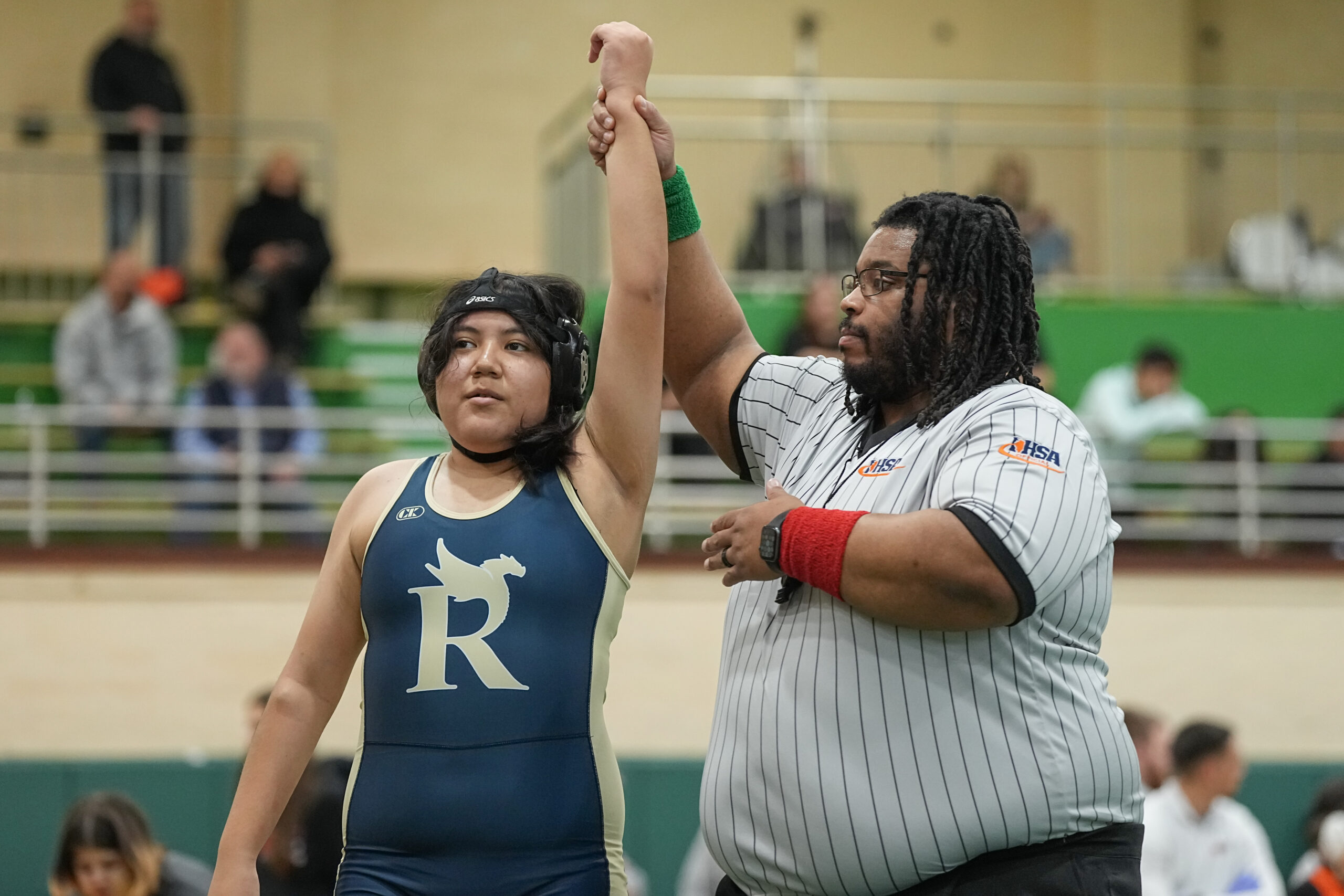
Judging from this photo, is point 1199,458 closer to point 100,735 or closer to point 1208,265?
point 1208,265

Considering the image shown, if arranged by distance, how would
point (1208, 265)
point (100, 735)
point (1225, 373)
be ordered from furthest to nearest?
point (1208, 265) → point (1225, 373) → point (100, 735)

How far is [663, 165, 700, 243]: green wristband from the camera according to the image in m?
3.40

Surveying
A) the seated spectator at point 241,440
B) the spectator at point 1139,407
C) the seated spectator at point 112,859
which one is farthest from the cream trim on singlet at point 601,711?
the spectator at point 1139,407

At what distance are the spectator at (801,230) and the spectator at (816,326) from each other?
1418mm

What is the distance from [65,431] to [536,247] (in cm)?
480

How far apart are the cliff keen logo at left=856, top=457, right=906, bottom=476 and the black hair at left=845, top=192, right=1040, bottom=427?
102 mm

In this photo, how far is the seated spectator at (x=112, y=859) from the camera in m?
5.36

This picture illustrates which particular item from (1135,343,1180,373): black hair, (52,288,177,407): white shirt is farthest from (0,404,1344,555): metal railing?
(1135,343,1180,373): black hair

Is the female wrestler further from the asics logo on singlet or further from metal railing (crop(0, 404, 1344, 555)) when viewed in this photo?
metal railing (crop(0, 404, 1344, 555))

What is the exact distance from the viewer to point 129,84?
37.3 ft

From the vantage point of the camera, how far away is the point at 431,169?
13.8 meters

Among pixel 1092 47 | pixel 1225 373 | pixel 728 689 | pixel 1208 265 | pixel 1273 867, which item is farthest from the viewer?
pixel 1092 47

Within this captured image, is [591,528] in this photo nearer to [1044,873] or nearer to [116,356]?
[1044,873]

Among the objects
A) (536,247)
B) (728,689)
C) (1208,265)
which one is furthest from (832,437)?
(536,247)
